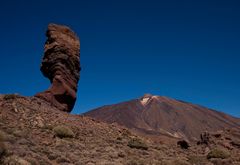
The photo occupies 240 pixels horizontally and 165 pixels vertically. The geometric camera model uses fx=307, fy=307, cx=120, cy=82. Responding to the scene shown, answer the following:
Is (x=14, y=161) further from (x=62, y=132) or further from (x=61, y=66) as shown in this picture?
(x=61, y=66)

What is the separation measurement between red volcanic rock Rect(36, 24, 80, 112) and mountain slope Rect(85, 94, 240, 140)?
12651 cm

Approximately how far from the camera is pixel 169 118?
584ft

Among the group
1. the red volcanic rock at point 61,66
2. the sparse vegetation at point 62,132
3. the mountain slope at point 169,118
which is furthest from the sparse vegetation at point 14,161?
the mountain slope at point 169,118

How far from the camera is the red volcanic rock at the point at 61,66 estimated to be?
27844 millimetres

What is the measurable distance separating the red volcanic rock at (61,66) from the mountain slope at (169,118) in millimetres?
126514

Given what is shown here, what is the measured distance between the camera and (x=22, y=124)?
1864 centimetres

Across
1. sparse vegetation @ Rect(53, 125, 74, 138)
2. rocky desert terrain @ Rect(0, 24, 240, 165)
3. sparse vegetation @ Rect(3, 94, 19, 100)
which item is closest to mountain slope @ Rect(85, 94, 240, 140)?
rocky desert terrain @ Rect(0, 24, 240, 165)

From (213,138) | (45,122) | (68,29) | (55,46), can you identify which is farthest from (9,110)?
(213,138)

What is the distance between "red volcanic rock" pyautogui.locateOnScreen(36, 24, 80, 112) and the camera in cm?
2784

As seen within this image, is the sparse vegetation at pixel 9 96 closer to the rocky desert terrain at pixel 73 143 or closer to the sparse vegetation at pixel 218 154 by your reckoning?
the rocky desert terrain at pixel 73 143

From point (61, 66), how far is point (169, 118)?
154704mm

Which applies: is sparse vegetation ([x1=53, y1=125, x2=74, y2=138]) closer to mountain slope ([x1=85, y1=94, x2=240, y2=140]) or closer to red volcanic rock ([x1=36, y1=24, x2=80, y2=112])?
red volcanic rock ([x1=36, y1=24, x2=80, y2=112])

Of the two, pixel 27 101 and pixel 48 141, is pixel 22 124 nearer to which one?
pixel 48 141

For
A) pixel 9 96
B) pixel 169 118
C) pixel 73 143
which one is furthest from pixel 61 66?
pixel 169 118
